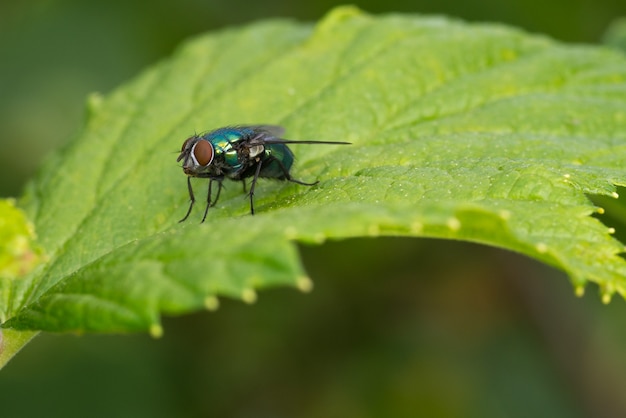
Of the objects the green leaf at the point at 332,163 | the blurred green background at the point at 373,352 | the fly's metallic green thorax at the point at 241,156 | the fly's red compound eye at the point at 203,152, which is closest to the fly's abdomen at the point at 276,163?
the fly's metallic green thorax at the point at 241,156

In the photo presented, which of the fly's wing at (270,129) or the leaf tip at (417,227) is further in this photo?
the fly's wing at (270,129)

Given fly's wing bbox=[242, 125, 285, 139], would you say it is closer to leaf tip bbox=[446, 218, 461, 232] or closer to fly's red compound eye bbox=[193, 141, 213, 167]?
fly's red compound eye bbox=[193, 141, 213, 167]

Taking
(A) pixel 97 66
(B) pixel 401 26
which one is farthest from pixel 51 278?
(A) pixel 97 66

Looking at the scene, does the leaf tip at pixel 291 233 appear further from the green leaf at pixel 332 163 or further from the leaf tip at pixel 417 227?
the leaf tip at pixel 417 227

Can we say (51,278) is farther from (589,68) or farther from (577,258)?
(589,68)

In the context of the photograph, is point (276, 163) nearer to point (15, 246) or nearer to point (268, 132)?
point (268, 132)

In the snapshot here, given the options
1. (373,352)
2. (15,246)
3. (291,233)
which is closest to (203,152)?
(15,246)
